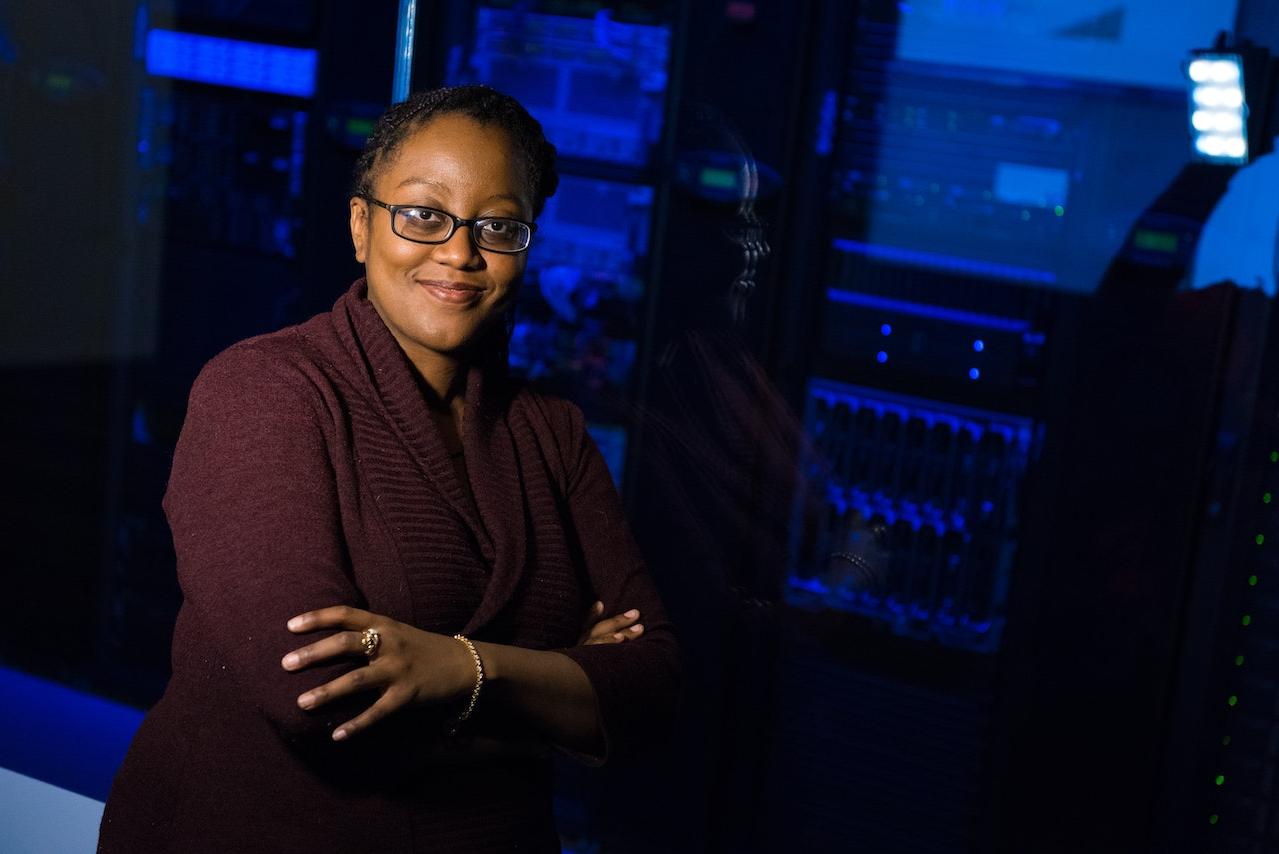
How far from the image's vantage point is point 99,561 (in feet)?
9.36

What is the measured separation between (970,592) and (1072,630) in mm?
177

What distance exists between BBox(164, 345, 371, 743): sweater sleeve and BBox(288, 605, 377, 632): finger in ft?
0.03

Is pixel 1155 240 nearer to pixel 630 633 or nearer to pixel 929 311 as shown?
pixel 929 311

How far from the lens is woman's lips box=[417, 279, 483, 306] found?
1.21m

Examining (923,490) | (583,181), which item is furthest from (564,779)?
(583,181)

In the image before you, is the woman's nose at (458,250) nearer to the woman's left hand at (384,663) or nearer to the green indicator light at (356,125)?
the woman's left hand at (384,663)

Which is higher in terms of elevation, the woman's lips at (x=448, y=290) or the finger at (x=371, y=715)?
the woman's lips at (x=448, y=290)

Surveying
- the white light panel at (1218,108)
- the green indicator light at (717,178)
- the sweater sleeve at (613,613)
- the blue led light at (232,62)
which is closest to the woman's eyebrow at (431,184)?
the sweater sleeve at (613,613)

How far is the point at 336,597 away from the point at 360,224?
434 mm

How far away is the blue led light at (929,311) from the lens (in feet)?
6.89

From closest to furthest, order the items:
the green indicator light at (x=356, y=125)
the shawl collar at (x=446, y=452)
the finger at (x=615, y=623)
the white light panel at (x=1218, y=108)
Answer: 1. the shawl collar at (x=446, y=452)
2. the finger at (x=615, y=623)
3. the white light panel at (x=1218, y=108)
4. the green indicator light at (x=356, y=125)

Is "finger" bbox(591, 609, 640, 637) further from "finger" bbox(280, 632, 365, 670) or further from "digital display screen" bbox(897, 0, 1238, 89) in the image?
"digital display screen" bbox(897, 0, 1238, 89)

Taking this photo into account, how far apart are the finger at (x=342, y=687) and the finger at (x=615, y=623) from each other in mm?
322

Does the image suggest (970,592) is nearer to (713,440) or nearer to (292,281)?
(713,440)
